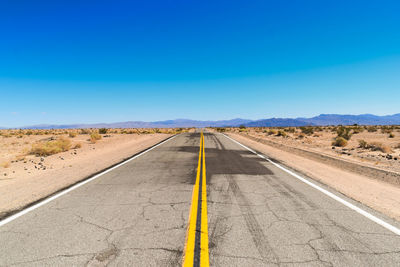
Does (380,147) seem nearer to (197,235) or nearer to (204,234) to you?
(204,234)

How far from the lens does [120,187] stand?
22.2 feet

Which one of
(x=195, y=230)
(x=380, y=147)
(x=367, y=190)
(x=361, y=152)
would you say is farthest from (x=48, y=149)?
(x=380, y=147)

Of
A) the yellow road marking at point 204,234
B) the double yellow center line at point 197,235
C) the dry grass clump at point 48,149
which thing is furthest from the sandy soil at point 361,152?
the dry grass clump at point 48,149

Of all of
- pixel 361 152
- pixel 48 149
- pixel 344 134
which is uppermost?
pixel 344 134

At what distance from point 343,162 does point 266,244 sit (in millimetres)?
9915

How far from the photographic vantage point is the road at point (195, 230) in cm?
314

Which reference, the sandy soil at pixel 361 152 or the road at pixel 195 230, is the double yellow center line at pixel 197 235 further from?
the sandy soil at pixel 361 152

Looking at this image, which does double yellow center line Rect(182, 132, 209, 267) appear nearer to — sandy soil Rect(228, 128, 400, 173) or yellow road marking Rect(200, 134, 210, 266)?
yellow road marking Rect(200, 134, 210, 266)

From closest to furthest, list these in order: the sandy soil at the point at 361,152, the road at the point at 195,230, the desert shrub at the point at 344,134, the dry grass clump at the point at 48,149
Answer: the road at the point at 195,230 → the sandy soil at the point at 361,152 → the dry grass clump at the point at 48,149 → the desert shrub at the point at 344,134

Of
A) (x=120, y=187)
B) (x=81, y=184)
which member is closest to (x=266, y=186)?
(x=120, y=187)

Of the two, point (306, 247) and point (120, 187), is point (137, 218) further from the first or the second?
point (306, 247)

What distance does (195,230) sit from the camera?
12.7ft

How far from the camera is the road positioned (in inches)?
124

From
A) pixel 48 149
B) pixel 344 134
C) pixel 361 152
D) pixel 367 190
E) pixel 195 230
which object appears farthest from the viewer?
pixel 344 134
